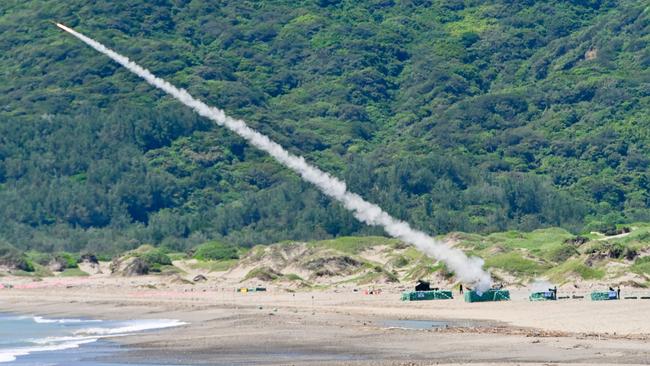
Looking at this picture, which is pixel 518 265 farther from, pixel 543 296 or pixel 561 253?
pixel 543 296

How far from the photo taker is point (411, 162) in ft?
639

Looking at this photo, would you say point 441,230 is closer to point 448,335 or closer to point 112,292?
point 112,292

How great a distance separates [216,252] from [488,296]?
67277mm

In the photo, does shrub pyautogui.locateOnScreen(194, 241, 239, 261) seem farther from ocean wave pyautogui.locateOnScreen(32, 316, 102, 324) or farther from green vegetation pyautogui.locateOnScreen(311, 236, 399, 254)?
ocean wave pyautogui.locateOnScreen(32, 316, 102, 324)

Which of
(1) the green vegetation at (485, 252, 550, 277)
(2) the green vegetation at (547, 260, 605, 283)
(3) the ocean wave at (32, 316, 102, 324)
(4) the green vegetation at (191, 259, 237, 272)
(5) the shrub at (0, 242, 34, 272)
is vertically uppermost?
(5) the shrub at (0, 242, 34, 272)

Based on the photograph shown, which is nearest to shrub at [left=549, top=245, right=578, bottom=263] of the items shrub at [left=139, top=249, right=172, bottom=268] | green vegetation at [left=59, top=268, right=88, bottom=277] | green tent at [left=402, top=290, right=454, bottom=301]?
green tent at [left=402, top=290, right=454, bottom=301]

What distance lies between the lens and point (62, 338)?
6738 cm

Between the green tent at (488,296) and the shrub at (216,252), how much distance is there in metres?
63.0

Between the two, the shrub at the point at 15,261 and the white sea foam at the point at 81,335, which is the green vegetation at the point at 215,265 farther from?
the white sea foam at the point at 81,335

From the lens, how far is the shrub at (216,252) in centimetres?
14388

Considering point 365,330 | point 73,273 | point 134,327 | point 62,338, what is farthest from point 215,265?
point 365,330

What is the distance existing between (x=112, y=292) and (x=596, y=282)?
3816 cm

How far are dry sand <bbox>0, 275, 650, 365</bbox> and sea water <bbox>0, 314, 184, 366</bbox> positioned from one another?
4.66ft

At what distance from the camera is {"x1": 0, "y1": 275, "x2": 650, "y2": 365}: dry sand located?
51.0m
